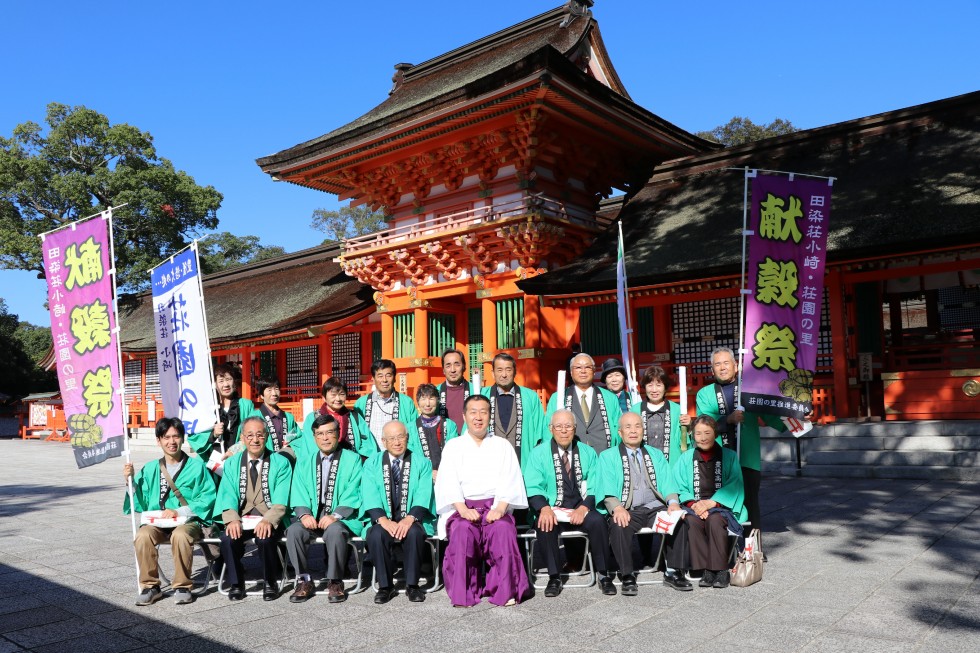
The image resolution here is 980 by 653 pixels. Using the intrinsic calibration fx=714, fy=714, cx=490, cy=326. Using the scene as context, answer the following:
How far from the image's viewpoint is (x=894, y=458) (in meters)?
9.13

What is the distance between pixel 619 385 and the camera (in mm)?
6281

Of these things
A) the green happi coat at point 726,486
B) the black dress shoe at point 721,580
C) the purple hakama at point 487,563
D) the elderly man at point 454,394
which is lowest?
the black dress shoe at point 721,580

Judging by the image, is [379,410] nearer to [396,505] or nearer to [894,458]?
[396,505]

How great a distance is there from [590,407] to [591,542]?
1.33 meters

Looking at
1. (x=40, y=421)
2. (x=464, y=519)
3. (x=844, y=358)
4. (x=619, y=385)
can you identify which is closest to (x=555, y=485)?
(x=464, y=519)

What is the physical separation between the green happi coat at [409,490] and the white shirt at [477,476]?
10 centimetres

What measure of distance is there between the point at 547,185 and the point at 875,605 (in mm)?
9984

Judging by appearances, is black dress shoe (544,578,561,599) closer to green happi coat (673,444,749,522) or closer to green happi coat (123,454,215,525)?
green happi coat (673,444,749,522)

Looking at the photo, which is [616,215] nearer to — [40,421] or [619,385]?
[619,385]

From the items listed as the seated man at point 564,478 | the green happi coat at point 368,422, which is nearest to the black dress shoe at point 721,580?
the seated man at point 564,478

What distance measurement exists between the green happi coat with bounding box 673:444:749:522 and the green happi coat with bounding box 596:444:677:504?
86 mm

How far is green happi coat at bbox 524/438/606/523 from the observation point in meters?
5.16

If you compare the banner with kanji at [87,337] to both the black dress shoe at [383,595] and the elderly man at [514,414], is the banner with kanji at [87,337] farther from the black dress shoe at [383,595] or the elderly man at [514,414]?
the elderly man at [514,414]

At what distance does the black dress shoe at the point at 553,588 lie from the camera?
4.69 m
